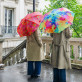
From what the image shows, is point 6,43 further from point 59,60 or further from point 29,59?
point 59,60

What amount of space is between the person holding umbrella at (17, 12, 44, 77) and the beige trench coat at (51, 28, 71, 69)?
0.90 m

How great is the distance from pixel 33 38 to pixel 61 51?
1.32 meters

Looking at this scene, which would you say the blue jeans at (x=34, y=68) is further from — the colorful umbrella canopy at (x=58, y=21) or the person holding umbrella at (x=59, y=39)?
the colorful umbrella canopy at (x=58, y=21)

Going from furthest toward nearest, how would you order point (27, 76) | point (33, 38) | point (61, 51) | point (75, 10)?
point (75, 10)
point (27, 76)
point (33, 38)
point (61, 51)

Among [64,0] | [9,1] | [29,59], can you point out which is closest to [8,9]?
[9,1]

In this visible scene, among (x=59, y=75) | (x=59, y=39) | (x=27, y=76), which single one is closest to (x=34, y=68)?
(x=27, y=76)

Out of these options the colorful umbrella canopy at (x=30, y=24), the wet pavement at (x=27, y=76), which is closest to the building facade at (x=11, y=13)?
the wet pavement at (x=27, y=76)

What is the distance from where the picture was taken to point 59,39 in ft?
19.3

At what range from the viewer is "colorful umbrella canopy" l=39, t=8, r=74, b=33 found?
5344mm

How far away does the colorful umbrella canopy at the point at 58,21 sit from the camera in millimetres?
5344

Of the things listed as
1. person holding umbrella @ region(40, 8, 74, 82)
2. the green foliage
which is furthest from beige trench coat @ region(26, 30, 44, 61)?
the green foliage

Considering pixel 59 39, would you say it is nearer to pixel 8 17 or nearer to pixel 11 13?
pixel 8 17

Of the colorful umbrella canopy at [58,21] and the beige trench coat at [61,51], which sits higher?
the colorful umbrella canopy at [58,21]

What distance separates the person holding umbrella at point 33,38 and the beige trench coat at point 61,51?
0.90 m
